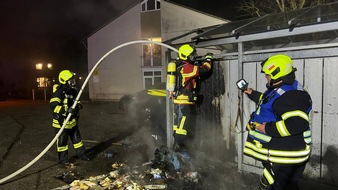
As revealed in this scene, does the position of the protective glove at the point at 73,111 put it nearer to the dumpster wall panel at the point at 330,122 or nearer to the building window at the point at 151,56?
the dumpster wall panel at the point at 330,122

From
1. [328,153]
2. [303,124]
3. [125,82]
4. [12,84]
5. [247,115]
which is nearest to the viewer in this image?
[303,124]

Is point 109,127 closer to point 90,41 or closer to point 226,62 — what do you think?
point 226,62

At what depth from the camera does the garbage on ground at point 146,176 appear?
4480 millimetres

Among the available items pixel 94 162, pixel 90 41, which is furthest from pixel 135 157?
pixel 90 41

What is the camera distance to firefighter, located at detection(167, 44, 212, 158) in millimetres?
5168

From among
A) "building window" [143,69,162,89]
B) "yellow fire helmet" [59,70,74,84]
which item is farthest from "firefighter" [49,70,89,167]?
"building window" [143,69,162,89]

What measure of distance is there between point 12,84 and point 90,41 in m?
17.8

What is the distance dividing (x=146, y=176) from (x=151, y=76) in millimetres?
19003

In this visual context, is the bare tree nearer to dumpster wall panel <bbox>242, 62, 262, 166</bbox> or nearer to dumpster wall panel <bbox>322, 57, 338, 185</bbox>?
dumpster wall panel <bbox>242, 62, 262, 166</bbox>

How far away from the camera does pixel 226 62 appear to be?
198 inches

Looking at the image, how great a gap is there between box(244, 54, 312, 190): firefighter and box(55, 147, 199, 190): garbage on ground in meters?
1.79

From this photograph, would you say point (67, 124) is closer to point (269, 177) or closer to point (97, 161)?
point (97, 161)

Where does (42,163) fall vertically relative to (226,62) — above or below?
below

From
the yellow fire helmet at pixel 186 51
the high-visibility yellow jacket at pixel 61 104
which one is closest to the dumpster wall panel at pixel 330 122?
the yellow fire helmet at pixel 186 51
